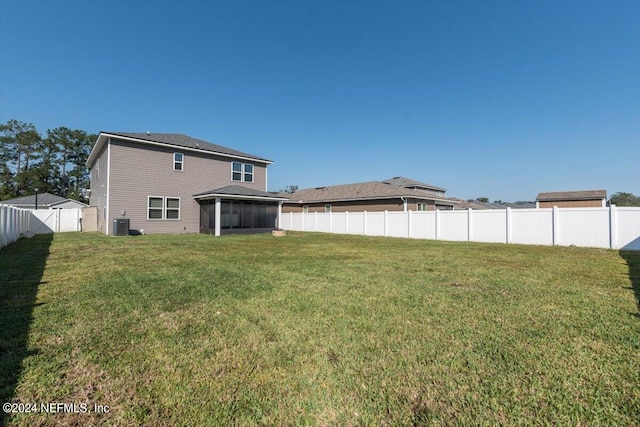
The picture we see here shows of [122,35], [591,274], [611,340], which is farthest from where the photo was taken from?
[122,35]

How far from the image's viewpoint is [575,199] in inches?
1161

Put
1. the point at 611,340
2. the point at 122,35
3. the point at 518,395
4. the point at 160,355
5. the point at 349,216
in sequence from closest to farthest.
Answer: the point at 518,395 < the point at 160,355 < the point at 611,340 < the point at 122,35 < the point at 349,216

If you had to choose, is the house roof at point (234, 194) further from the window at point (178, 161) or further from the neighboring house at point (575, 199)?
the neighboring house at point (575, 199)

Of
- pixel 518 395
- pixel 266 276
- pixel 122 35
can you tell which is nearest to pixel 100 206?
pixel 122 35

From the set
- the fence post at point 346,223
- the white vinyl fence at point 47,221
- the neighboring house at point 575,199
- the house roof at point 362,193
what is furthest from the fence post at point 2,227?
the neighboring house at point 575,199

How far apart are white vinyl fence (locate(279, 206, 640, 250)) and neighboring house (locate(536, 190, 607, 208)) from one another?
2303cm

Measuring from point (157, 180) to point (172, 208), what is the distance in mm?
1925

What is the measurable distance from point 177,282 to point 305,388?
4.09m

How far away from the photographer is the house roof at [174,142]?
16038 mm

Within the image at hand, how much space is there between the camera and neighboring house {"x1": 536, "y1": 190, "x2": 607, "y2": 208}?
28.0m

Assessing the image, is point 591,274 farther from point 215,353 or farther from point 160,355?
point 160,355

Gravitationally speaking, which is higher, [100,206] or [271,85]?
[271,85]

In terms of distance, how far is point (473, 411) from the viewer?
1899 millimetres

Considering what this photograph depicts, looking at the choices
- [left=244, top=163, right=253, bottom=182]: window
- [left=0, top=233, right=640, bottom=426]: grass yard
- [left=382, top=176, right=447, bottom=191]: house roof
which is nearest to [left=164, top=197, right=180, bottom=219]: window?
[left=244, top=163, right=253, bottom=182]: window
